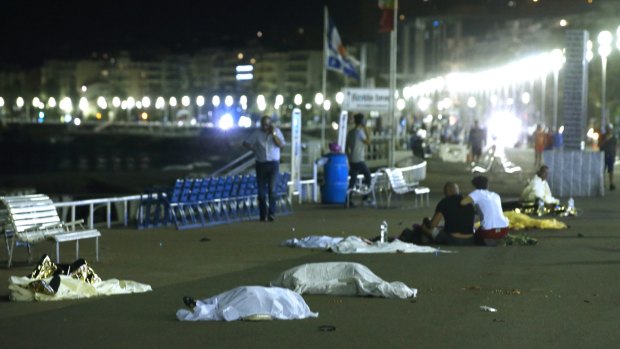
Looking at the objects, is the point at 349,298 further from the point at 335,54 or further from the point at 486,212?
the point at 335,54

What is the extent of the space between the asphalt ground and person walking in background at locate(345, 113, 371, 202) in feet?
17.9

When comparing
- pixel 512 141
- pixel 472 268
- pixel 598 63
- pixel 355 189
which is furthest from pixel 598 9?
pixel 472 268

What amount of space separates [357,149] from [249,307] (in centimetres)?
1514

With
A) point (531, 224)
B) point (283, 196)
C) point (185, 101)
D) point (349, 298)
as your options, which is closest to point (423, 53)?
point (185, 101)

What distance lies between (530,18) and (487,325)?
12153 centimetres

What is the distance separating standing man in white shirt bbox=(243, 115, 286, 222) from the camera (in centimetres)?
2070

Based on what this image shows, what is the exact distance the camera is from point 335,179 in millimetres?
24656

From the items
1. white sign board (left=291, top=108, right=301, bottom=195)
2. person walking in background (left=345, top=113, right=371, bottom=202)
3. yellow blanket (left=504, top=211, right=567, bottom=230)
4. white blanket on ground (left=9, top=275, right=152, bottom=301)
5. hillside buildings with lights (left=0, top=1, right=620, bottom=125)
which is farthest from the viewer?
hillside buildings with lights (left=0, top=1, right=620, bottom=125)

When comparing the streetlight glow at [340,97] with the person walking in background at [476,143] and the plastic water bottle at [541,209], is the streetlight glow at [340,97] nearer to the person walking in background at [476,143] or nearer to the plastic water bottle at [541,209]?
the person walking in background at [476,143]

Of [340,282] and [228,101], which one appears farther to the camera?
[228,101]

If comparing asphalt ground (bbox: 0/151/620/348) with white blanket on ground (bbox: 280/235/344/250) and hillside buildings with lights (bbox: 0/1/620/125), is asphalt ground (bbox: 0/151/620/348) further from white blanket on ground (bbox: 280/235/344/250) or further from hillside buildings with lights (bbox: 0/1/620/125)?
hillside buildings with lights (bbox: 0/1/620/125)

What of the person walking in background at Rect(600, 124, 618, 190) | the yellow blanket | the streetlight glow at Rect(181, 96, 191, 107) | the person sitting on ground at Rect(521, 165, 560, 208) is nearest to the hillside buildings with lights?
the streetlight glow at Rect(181, 96, 191, 107)

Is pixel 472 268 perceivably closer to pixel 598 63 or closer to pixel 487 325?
pixel 487 325

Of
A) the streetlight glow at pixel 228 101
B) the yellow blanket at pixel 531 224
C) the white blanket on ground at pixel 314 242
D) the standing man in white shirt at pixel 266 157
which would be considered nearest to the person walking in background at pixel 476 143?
the standing man in white shirt at pixel 266 157
